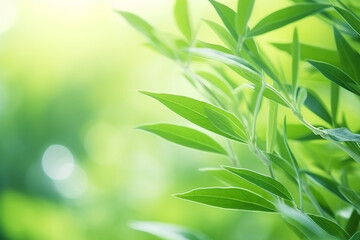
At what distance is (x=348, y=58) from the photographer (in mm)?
350

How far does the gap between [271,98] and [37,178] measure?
3.14 ft

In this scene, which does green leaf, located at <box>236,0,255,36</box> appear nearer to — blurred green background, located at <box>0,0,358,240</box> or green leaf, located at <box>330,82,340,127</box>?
green leaf, located at <box>330,82,340,127</box>

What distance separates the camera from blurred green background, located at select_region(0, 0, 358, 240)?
3.35 ft

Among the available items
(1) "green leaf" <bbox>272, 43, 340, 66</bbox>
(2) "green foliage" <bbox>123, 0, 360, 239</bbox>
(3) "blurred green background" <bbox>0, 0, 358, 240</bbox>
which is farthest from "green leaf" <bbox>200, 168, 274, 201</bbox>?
(3) "blurred green background" <bbox>0, 0, 358, 240</bbox>

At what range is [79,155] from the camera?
120 centimetres

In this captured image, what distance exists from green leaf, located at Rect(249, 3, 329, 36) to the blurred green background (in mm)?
611

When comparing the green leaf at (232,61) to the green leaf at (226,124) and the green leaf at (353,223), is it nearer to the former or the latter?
the green leaf at (226,124)

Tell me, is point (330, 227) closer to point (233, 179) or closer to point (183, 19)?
point (233, 179)

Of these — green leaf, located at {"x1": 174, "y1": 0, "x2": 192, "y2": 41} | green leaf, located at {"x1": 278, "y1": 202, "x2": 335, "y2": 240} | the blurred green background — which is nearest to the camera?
green leaf, located at {"x1": 278, "y1": 202, "x2": 335, "y2": 240}

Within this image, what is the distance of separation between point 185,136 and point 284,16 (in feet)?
0.36

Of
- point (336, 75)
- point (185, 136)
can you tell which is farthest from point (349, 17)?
point (185, 136)

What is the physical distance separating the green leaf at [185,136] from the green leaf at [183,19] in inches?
2.6

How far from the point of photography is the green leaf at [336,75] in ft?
1.07

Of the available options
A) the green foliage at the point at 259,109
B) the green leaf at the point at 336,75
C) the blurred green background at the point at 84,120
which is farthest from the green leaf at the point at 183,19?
the blurred green background at the point at 84,120
